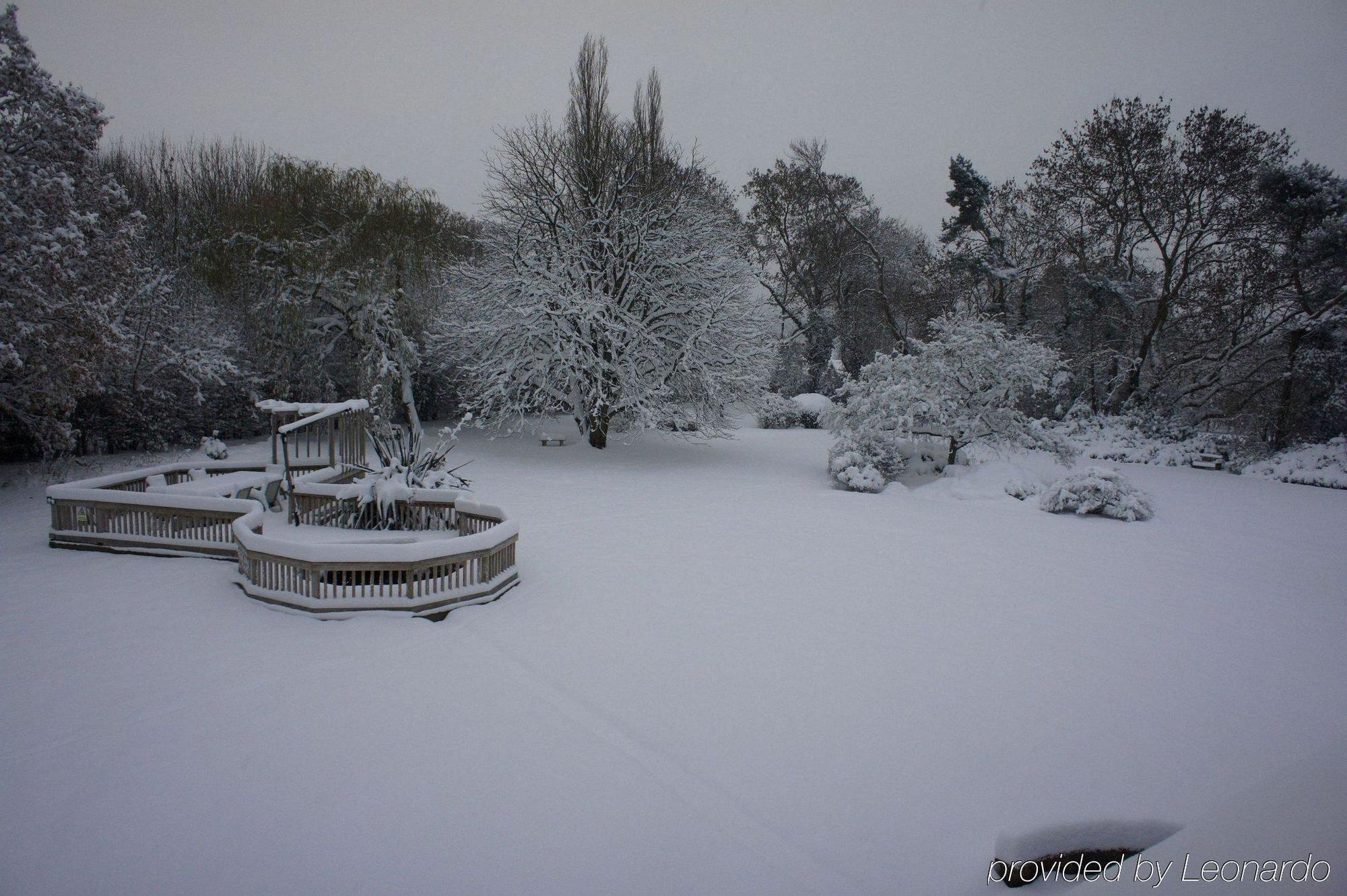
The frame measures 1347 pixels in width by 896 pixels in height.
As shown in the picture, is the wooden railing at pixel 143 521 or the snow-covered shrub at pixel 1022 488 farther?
the snow-covered shrub at pixel 1022 488

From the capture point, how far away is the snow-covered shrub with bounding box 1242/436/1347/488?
12672mm

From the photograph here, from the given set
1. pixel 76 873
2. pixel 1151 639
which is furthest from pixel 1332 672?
pixel 76 873

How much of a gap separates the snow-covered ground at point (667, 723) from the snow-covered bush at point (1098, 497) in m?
2.18

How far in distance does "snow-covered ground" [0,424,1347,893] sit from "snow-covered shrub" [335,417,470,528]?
1500 mm

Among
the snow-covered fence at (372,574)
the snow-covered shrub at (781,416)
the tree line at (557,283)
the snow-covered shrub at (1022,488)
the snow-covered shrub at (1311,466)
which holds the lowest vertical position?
the snow-covered fence at (372,574)

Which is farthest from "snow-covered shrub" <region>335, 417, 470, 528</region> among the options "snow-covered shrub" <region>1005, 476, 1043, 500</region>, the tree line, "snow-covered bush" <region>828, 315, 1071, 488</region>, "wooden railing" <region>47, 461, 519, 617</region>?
"snow-covered shrub" <region>1005, 476, 1043, 500</region>

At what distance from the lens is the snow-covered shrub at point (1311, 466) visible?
12672 millimetres

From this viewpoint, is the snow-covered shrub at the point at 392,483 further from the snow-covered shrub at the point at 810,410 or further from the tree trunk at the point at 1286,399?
the tree trunk at the point at 1286,399

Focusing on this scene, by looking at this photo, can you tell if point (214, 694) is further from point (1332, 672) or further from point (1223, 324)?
point (1223, 324)

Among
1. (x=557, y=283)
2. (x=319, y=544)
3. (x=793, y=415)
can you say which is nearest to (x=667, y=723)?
(x=319, y=544)

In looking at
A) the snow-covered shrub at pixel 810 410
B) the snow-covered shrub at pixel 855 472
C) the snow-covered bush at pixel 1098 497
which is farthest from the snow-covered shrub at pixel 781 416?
the snow-covered bush at pixel 1098 497

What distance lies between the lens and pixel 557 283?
13.7 meters

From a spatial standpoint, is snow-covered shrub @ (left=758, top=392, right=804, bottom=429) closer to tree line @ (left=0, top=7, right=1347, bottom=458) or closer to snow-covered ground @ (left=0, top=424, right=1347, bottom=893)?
tree line @ (left=0, top=7, right=1347, bottom=458)

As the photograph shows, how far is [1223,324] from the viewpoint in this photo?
16.9 m
